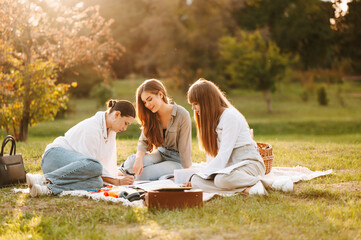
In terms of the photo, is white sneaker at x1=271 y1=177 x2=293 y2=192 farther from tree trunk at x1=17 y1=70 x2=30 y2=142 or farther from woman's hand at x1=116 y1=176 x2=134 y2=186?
tree trunk at x1=17 y1=70 x2=30 y2=142

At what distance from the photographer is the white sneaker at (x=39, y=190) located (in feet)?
14.9

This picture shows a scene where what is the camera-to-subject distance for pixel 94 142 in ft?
16.7

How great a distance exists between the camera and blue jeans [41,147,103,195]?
15.6 ft

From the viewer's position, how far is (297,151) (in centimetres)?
798

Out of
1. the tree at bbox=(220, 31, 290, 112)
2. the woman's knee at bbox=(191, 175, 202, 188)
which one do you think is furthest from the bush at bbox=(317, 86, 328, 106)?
the woman's knee at bbox=(191, 175, 202, 188)

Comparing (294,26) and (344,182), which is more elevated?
(294,26)

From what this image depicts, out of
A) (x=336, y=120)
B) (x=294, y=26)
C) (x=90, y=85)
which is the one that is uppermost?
(x=294, y=26)

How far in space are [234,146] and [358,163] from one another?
2.65 meters

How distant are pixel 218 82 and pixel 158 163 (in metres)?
19.7

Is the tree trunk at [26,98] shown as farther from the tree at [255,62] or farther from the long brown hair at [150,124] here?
the tree at [255,62]

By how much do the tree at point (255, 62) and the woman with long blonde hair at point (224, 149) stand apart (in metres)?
15.5

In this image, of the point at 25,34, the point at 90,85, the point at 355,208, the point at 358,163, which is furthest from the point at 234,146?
the point at 90,85

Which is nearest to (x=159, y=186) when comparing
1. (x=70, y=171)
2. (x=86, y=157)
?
(x=86, y=157)

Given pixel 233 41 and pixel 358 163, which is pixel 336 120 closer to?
pixel 233 41
